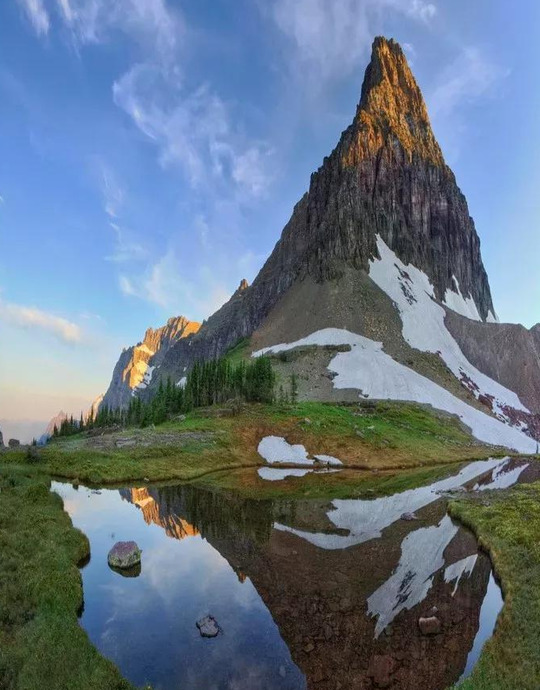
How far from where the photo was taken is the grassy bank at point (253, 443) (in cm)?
4850

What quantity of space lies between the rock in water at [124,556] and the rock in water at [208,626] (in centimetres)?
755

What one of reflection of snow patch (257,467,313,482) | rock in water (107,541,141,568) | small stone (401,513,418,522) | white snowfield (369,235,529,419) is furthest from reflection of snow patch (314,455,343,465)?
white snowfield (369,235,529,419)

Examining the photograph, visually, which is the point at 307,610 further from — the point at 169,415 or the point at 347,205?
the point at 347,205

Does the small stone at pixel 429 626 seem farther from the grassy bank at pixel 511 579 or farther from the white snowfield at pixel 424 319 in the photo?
the white snowfield at pixel 424 319

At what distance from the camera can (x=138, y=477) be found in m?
46.7

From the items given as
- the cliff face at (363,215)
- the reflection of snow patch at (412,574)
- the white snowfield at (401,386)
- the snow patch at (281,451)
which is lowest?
the reflection of snow patch at (412,574)

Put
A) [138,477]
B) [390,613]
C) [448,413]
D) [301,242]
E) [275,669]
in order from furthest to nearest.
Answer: [301,242]
[448,413]
[138,477]
[390,613]
[275,669]

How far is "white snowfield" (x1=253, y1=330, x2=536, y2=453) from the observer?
4021 inches

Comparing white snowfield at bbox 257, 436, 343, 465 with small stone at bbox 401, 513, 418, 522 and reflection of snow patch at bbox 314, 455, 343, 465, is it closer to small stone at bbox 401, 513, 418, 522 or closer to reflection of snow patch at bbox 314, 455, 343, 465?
reflection of snow patch at bbox 314, 455, 343, 465

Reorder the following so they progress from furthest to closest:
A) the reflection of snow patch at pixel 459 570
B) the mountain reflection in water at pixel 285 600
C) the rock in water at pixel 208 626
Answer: the reflection of snow patch at pixel 459 570 < the rock in water at pixel 208 626 < the mountain reflection in water at pixel 285 600

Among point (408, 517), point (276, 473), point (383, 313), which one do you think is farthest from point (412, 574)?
point (383, 313)

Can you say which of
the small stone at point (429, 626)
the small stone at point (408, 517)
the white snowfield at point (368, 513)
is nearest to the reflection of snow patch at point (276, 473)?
the white snowfield at point (368, 513)

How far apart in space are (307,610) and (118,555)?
1076cm

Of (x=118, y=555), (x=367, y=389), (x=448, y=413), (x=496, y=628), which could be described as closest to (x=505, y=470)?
(x=448, y=413)
